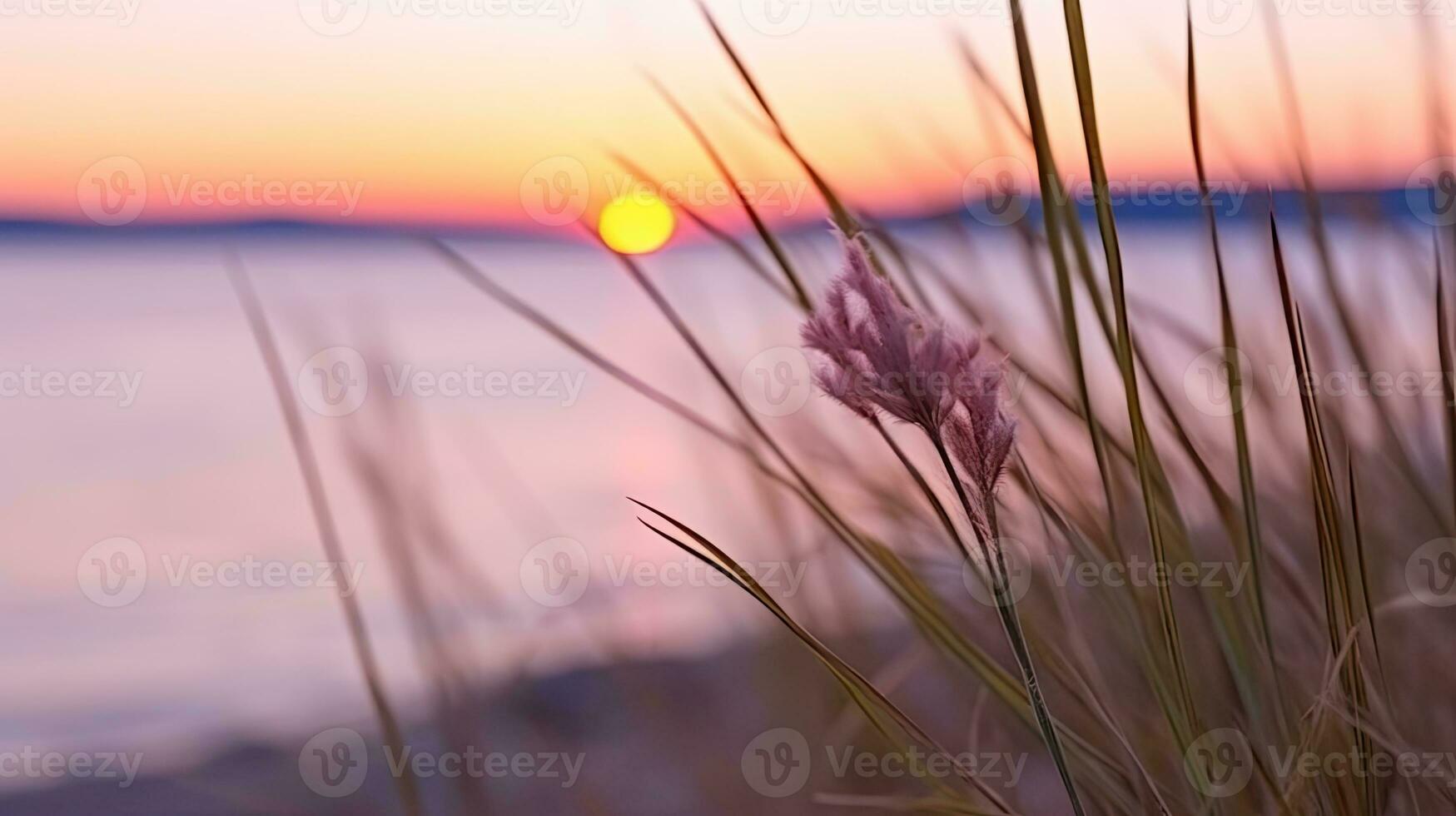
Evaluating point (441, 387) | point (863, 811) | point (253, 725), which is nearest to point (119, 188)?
point (441, 387)

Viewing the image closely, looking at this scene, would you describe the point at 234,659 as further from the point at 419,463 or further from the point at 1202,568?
the point at 1202,568

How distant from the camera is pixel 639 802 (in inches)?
71.9
